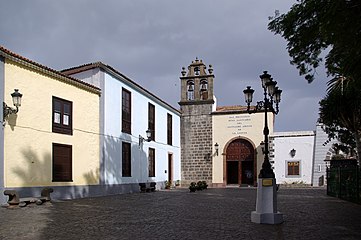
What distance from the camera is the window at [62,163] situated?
16062 millimetres

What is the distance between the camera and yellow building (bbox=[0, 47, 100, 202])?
13.7 metres

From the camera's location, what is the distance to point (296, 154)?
28.4 meters

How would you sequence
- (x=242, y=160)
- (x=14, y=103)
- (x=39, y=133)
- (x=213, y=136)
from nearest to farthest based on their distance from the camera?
1. (x=14, y=103)
2. (x=39, y=133)
3. (x=242, y=160)
4. (x=213, y=136)

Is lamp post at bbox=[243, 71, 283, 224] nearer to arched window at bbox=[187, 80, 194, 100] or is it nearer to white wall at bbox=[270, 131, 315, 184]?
white wall at bbox=[270, 131, 315, 184]

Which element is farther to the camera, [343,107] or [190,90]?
[190,90]

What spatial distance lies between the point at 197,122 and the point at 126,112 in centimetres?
976

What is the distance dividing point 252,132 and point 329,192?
10.7m

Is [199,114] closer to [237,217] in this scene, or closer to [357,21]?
[237,217]

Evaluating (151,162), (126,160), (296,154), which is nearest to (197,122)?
(151,162)

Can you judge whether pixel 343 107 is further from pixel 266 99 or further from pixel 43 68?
pixel 43 68

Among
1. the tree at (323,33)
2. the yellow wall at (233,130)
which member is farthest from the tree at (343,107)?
the yellow wall at (233,130)

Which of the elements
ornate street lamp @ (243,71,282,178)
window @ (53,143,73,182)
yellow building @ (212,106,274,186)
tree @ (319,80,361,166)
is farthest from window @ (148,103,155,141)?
ornate street lamp @ (243,71,282,178)

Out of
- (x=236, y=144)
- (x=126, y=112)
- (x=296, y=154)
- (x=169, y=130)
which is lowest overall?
(x=296, y=154)

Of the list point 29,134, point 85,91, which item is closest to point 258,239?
point 29,134
